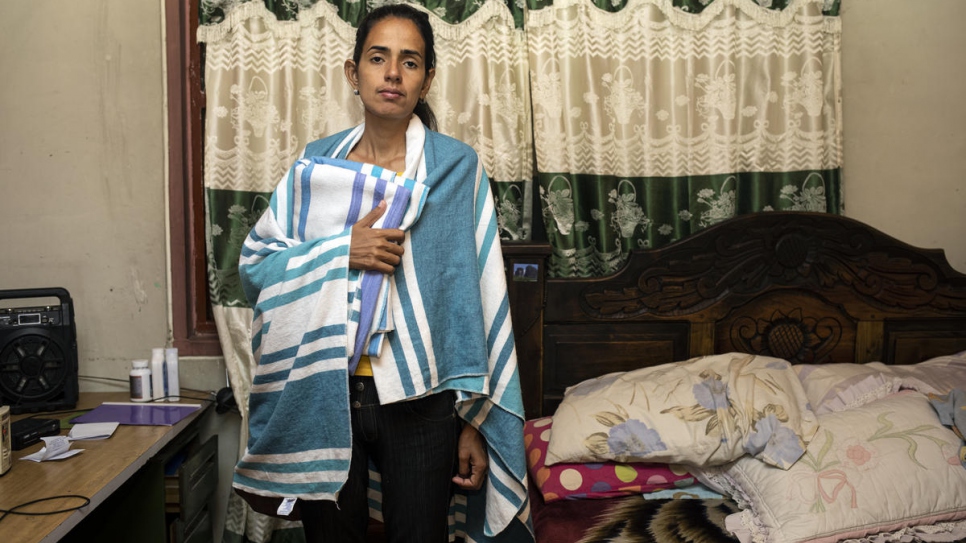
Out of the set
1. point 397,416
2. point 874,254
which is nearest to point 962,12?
point 874,254

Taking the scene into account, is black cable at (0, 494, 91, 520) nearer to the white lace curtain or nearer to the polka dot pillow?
the white lace curtain

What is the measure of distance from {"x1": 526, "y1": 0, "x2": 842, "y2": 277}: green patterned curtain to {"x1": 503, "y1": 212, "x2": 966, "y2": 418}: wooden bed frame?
12cm

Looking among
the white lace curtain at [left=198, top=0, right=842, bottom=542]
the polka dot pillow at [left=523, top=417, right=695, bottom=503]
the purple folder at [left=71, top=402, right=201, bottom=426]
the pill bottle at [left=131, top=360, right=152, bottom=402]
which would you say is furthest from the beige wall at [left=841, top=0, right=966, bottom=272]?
the pill bottle at [left=131, top=360, right=152, bottom=402]

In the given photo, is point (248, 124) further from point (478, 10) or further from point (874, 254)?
point (874, 254)

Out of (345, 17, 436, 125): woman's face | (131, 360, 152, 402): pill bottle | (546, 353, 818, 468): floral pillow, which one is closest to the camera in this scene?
(345, 17, 436, 125): woman's face

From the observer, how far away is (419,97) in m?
1.56

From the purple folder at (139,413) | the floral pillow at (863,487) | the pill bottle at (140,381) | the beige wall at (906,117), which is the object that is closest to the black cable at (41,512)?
the purple folder at (139,413)

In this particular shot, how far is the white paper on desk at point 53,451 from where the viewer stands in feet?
5.44

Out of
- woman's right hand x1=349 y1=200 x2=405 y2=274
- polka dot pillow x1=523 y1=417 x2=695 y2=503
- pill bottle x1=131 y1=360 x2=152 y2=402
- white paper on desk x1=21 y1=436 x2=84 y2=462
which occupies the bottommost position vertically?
polka dot pillow x1=523 y1=417 x2=695 y2=503

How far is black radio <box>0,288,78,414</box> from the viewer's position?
2.04m

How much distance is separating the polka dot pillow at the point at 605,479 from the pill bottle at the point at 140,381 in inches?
48.3

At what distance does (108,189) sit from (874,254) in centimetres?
241

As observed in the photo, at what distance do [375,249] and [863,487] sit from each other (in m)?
1.19

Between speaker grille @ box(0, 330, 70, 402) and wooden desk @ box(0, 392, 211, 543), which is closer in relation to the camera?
wooden desk @ box(0, 392, 211, 543)
